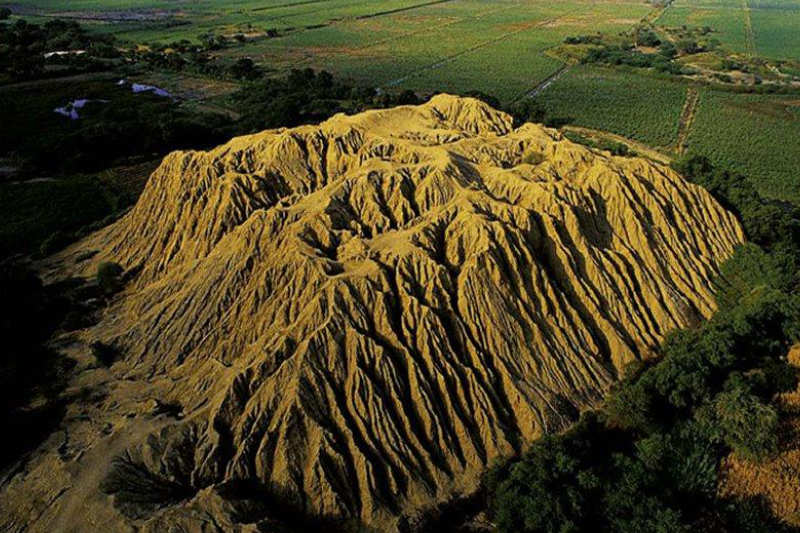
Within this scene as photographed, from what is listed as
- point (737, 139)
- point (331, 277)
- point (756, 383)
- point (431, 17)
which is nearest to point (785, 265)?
point (756, 383)

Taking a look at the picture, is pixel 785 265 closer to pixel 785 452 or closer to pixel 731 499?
pixel 785 452

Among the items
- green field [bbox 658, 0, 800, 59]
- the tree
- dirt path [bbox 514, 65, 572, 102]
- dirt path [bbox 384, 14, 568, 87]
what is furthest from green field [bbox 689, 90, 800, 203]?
the tree

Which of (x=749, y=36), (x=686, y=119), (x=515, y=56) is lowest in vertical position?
(x=686, y=119)

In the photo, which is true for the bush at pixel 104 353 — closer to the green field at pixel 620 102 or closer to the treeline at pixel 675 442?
the treeline at pixel 675 442

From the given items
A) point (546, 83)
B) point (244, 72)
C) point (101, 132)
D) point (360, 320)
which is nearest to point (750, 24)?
point (546, 83)

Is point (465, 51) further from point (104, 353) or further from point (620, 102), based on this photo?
point (104, 353)

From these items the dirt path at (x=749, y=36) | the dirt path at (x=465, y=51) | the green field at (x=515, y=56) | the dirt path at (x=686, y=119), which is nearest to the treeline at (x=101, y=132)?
the green field at (x=515, y=56)

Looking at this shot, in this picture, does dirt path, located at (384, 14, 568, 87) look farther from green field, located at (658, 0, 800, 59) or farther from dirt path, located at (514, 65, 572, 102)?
green field, located at (658, 0, 800, 59)
